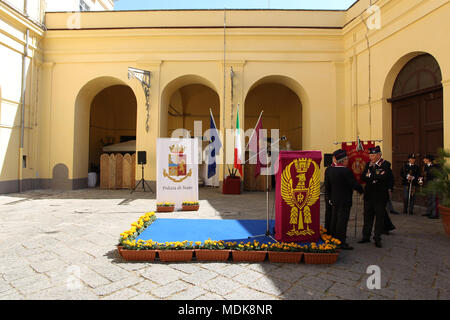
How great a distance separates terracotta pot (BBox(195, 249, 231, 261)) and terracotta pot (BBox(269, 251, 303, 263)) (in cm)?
66

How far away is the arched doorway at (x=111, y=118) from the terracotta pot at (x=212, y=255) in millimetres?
13664

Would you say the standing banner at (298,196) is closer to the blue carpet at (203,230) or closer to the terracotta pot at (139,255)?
the blue carpet at (203,230)

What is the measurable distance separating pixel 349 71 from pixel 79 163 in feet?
43.2

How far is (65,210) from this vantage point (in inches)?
287

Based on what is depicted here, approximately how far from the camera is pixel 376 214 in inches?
175

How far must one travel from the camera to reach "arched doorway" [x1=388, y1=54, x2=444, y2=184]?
7695 millimetres

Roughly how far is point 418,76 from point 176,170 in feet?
27.5

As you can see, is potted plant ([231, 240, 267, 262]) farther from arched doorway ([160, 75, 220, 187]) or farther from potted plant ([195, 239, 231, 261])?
arched doorway ([160, 75, 220, 187])

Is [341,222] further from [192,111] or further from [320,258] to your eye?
[192,111]

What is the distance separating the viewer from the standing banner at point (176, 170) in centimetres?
726

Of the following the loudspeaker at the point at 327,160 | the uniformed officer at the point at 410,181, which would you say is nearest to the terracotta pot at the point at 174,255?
the uniformed officer at the point at 410,181

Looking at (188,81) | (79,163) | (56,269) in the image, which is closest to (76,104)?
(79,163)

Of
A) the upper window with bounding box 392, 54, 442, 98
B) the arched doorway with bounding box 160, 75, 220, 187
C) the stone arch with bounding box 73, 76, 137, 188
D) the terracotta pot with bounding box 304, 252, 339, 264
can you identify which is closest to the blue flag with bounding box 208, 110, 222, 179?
the terracotta pot with bounding box 304, 252, 339, 264

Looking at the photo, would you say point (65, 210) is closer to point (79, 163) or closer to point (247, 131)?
point (79, 163)
